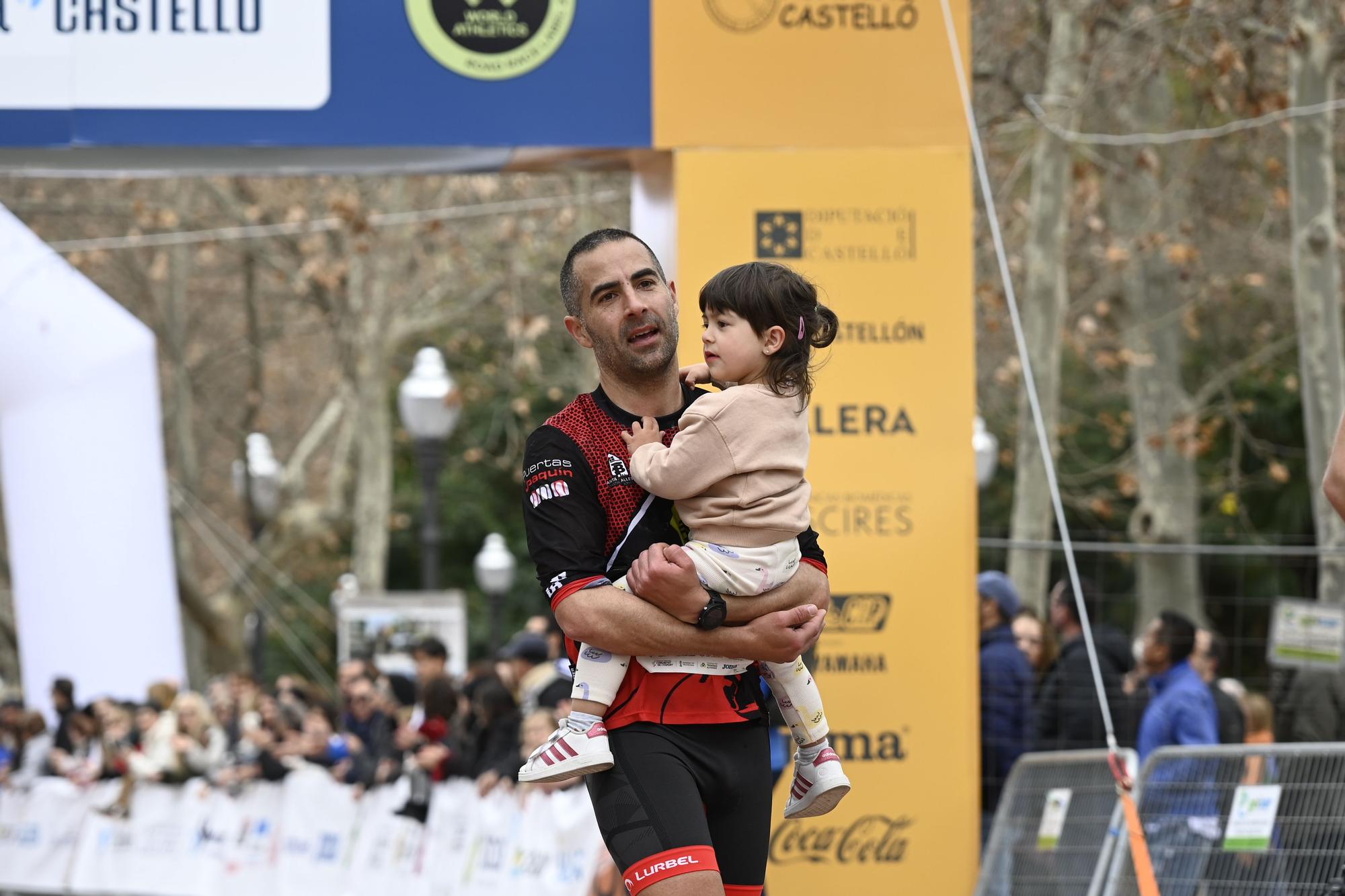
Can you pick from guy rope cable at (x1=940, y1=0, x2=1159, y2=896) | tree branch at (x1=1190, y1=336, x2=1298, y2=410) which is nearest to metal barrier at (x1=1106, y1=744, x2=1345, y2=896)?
guy rope cable at (x1=940, y1=0, x2=1159, y2=896)

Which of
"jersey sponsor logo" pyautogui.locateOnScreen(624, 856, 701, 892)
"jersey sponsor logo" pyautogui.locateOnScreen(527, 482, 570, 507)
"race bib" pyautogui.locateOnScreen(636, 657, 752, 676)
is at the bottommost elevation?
"jersey sponsor logo" pyautogui.locateOnScreen(624, 856, 701, 892)

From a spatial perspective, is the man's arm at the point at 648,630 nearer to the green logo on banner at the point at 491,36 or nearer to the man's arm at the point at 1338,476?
the man's arm at the point at 1338,476

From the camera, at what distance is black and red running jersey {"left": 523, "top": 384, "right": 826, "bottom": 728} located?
13.2ft

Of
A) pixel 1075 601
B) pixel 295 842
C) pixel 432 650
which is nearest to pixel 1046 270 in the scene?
pixel 1075 601

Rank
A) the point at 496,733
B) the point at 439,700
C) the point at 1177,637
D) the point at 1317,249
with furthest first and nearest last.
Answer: the point at 1317,249
the point at 439,700
the point at 496,733
the point at 1177,637

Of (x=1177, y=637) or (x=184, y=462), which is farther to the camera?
(x=184, y=462)

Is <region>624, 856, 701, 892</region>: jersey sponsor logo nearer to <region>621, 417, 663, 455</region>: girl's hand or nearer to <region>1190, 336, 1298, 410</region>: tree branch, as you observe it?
<region>621, 417, 663, 455</region>: girl's hand

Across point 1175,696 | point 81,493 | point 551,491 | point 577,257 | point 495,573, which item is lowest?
point 495,573

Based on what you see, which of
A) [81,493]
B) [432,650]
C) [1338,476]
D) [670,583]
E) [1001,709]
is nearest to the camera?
[1338,476]

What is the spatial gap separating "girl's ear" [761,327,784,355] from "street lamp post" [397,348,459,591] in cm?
1276

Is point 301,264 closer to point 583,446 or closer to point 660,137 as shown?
point 660,137

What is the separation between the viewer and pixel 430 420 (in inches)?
659

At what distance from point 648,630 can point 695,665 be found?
197mm

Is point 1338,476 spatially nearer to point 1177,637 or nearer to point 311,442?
point 1177,637
